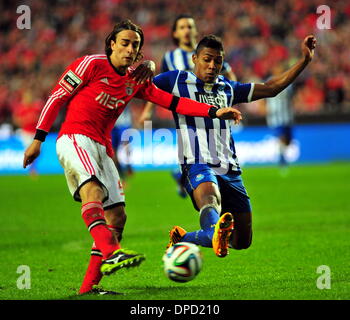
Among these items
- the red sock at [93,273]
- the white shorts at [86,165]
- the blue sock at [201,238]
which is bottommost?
the red sock at [93,273]

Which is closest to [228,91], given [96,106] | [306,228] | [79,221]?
[96,106]

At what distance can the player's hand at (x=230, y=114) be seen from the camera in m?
5.81

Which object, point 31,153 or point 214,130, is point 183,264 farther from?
point 214,130

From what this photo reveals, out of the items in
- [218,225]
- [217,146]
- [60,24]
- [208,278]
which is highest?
[60,24]

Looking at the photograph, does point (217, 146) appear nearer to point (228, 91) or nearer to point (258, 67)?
point (228, 91)

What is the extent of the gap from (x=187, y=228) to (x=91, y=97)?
4.57 metres

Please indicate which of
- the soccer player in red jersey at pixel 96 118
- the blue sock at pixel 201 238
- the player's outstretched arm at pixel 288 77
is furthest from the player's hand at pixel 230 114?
the player's outstretched arm at pixel 288 77

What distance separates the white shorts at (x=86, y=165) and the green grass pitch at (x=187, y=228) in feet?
2.69

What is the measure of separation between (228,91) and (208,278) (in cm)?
171

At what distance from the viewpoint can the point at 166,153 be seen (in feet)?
67.9

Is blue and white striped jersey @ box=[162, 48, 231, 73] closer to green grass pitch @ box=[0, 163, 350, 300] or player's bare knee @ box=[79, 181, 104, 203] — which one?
green grass pitch @ box=[0, 163, 350, 300]

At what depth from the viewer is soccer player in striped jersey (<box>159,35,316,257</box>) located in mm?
6559

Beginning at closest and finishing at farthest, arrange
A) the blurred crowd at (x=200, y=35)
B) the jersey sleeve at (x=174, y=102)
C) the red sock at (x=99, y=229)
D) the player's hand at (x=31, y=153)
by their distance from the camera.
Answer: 1. the red sock at (x=99, y=229)
2. the player's hand at (x=31, y=153)
3. the jersey sleeve at (x=174, y=102)
4. the blurred crowd at (x=200, y=35)

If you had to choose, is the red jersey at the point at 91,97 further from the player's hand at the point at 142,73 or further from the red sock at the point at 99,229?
the red sock at the point at 99,229
